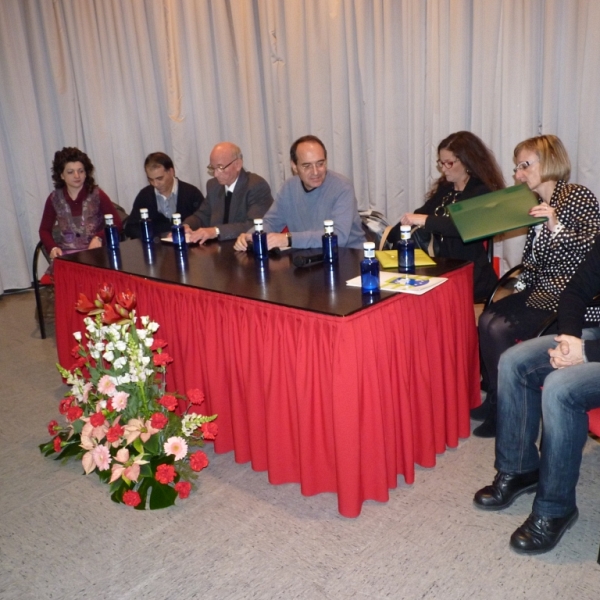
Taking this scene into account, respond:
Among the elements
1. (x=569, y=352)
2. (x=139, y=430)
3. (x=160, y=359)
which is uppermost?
(x=569, y=352)

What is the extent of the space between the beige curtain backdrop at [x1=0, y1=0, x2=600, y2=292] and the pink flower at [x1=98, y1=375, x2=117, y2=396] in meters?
2.80

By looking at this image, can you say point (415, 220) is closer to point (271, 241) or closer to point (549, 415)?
point (271, 241)

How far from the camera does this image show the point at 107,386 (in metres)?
2.55

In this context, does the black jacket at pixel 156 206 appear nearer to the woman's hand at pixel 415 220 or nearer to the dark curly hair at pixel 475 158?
the woman's hand at pixel 415 220

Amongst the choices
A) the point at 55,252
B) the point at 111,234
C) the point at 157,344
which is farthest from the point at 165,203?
the point at 157,344

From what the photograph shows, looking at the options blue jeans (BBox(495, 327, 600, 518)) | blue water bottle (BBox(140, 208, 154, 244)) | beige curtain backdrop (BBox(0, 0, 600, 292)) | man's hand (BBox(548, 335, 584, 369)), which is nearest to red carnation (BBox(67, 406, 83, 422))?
blue water bottle (BBox(140, 208, 154, 244))

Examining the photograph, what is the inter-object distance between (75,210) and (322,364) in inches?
112

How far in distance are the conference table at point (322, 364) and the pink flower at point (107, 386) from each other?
360 mm

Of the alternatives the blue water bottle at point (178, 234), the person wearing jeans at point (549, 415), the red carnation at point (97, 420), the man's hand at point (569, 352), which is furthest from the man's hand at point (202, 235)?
the man's hand at point (569, 352)

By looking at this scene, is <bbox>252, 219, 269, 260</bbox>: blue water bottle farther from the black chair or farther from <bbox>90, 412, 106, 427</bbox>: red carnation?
the black chair

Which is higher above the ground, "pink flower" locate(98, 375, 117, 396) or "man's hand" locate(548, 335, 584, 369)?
"man's hand" locate(548, 335, 584, 369)

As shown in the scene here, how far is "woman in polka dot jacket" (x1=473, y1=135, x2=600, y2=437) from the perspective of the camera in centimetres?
249

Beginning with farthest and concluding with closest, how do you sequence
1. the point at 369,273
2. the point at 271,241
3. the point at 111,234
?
the point at 111,234
the point at 271,241
the point at 369,273

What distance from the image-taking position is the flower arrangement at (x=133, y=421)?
250cm
